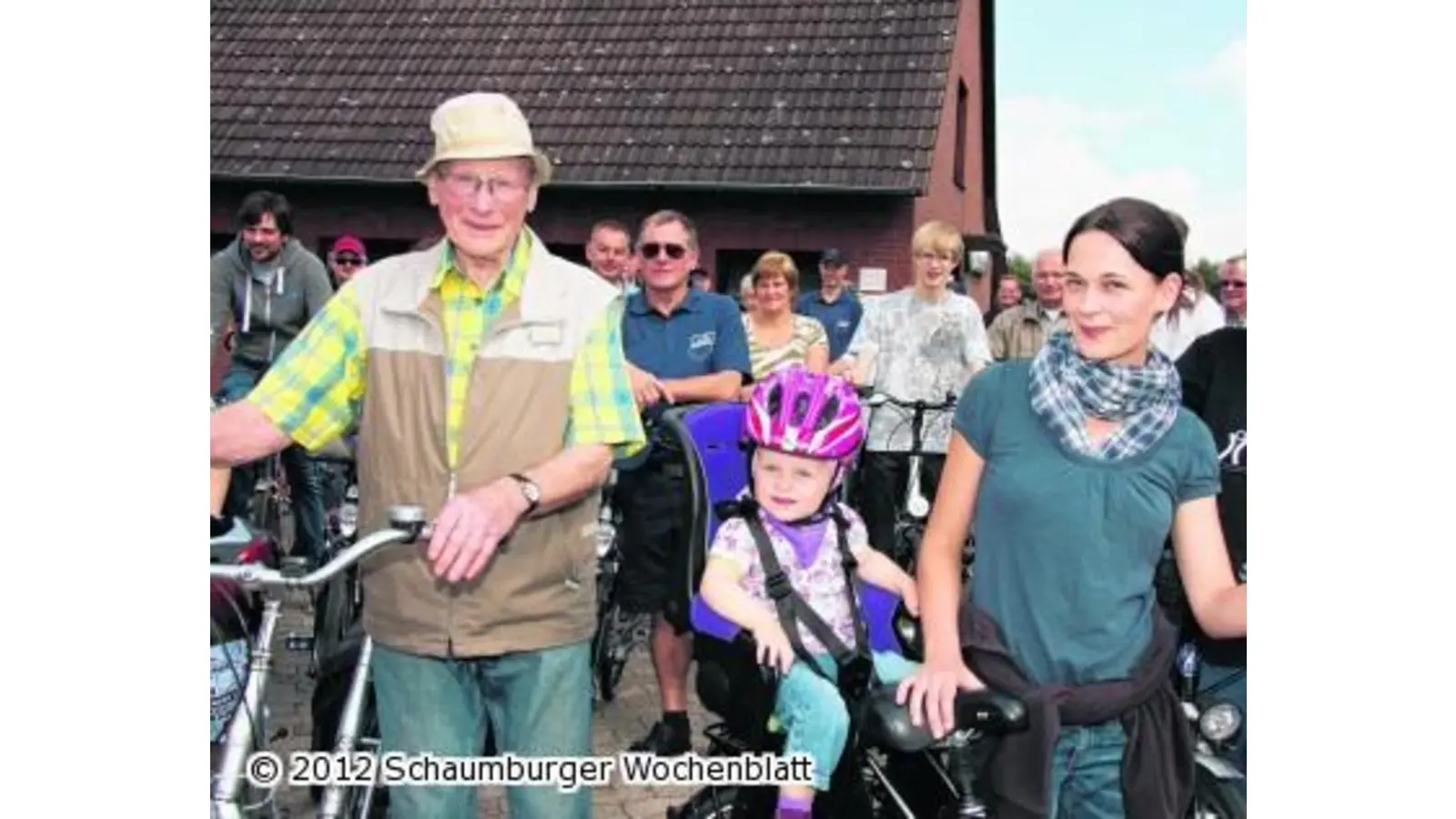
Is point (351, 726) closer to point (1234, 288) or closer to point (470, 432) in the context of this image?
point (470, 432)

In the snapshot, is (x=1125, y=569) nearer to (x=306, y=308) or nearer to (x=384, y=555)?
(x=384, y=555)

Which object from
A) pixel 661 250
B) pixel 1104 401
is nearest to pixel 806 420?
pixel 1104 401

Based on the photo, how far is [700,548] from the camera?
2994mm

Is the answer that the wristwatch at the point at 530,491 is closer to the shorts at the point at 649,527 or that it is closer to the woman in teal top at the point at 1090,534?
the woman in teal top at the point at 1090,534

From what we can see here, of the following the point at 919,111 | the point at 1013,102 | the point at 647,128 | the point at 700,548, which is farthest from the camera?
the point at 919,111

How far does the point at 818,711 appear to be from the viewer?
2.76m

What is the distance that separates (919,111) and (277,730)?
2.57 meters

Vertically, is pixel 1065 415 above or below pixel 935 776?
above

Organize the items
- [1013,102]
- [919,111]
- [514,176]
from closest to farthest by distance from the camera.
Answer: [514,176]
[1013,102]
[919,111]

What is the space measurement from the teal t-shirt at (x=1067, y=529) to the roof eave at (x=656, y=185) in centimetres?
157

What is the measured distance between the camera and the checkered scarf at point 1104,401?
2.35m

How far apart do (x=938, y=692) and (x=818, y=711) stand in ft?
1.26

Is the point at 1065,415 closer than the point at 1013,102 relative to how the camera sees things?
Yes
